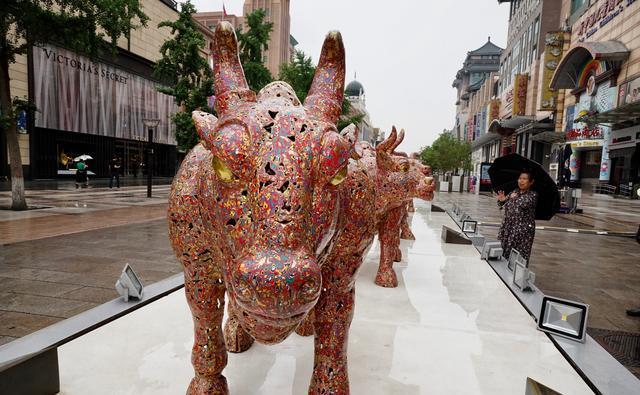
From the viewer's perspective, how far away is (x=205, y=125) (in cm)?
145

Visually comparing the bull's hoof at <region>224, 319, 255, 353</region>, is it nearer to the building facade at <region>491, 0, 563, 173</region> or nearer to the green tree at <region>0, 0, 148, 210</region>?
the green tree at <region>0, 0, 148, 210</region>

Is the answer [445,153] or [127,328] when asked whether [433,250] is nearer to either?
[127,328]

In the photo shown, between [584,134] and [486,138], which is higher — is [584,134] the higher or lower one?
the lower one

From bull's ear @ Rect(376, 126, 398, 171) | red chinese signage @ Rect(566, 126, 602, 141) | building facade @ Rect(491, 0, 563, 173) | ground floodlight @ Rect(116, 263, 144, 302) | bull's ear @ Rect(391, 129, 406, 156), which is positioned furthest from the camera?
building facade @ Rect(491, 0, 563, 173)

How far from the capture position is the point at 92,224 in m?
9.05

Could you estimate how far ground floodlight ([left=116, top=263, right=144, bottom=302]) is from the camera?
3.15 meters

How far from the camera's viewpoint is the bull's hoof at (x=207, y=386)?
6.15ft

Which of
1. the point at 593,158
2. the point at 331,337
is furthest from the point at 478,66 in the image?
the point at 331,337

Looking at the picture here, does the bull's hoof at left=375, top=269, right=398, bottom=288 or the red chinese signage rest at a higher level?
the red chinese signage

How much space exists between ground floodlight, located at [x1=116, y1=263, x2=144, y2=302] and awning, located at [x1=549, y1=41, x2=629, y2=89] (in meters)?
28.5

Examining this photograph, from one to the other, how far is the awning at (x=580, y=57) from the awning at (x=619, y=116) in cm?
373

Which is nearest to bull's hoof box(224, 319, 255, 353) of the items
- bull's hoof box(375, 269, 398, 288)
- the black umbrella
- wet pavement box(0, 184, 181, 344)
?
bull's hoof box(375, 269, 398, 288)

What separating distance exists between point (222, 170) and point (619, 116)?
89.7 ft

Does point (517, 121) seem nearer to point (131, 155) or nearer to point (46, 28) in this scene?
point (131, 155)
